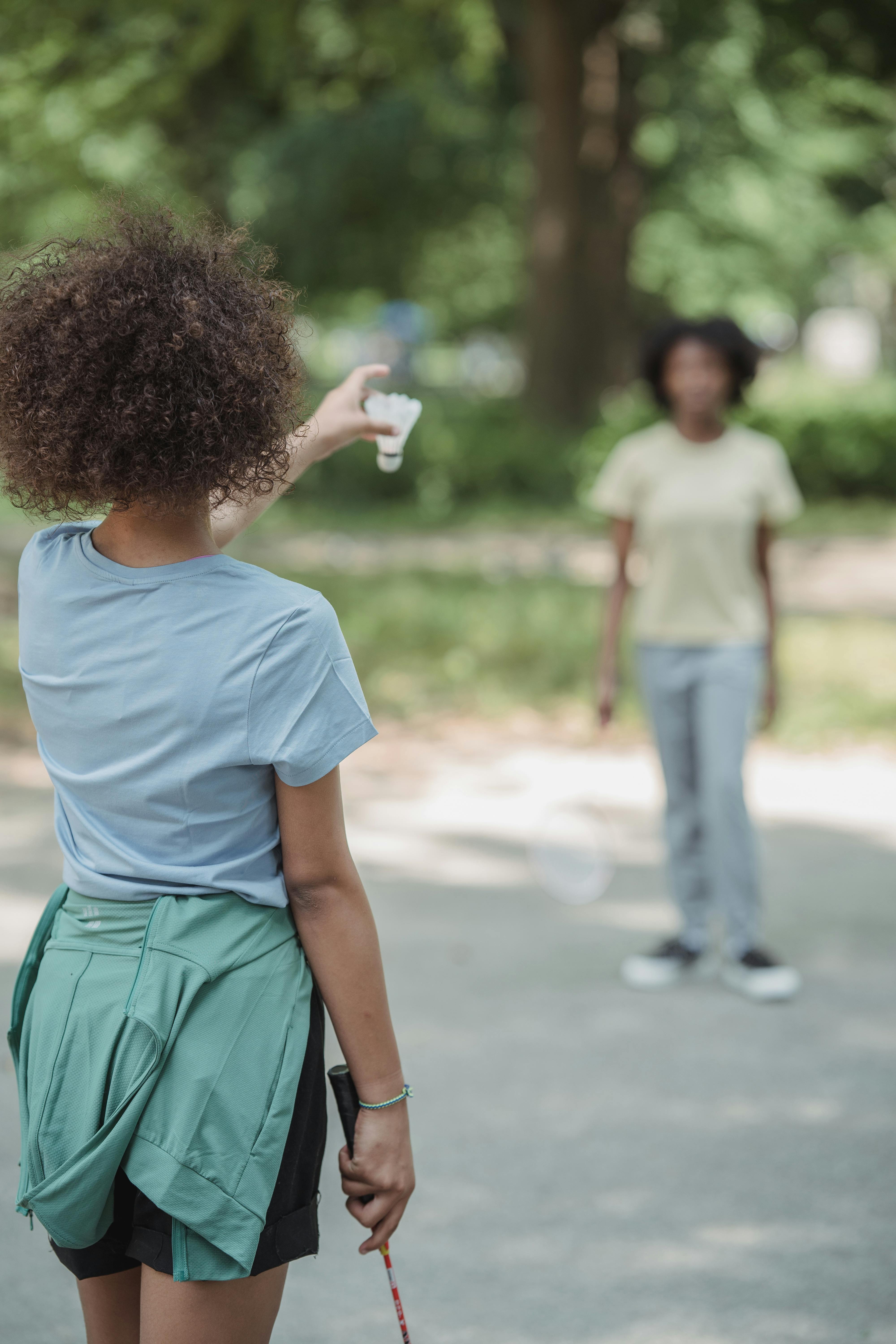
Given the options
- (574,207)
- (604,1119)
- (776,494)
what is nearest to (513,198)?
(574,207)

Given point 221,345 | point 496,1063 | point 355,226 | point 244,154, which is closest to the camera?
point 221,345

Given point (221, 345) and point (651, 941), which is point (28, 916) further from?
point (221, 345)

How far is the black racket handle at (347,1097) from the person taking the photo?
166 centimetres

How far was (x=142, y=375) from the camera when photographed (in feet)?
4.87

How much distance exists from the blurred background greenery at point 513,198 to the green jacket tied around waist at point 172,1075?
2.56 ft

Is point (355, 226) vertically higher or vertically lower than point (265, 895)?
higher

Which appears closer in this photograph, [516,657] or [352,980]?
[352,980]

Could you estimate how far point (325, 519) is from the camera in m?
16.0

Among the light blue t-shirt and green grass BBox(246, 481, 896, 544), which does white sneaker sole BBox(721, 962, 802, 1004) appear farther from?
green grass BBox(246, 481, 896, 544)

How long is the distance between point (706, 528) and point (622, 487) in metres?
0.33

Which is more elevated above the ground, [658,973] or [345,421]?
[345,421]

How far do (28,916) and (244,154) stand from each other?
2016 centimetres

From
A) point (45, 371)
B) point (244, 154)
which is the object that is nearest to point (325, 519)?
point (244, 154)

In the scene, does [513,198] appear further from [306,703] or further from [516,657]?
[306,703]
